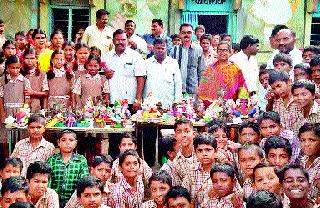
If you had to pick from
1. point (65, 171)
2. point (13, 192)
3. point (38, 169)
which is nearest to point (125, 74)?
point (65, 171)

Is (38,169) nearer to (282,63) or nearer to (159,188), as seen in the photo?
(159,188)

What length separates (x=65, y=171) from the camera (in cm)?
645

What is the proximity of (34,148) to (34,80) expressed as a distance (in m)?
1.52

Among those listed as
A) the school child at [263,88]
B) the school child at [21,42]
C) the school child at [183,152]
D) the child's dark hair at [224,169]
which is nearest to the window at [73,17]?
the school child at [21,42]

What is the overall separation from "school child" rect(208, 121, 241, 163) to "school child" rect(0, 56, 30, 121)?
2.64 m

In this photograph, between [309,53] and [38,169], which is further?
[309,53]

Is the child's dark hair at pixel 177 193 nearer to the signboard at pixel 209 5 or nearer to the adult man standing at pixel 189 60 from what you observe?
the adult man standing at pixel 189 60

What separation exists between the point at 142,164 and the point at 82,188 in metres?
1.09

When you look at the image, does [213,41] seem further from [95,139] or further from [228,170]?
[228,170]

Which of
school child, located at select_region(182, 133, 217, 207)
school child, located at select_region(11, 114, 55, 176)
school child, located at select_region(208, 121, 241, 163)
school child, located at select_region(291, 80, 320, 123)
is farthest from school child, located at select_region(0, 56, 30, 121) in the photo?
school child, located at select_region(291, 80, 320, 123)

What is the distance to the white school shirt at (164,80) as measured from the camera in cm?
845

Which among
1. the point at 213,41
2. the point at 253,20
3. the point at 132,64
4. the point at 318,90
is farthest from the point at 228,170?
the point at 253,20

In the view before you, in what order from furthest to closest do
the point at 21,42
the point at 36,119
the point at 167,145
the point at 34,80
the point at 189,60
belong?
the point at 21,42, the point at 189,60, the point at 34,80, the point at 167,145, the point at 36,119

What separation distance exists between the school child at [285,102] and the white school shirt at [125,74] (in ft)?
7.75
